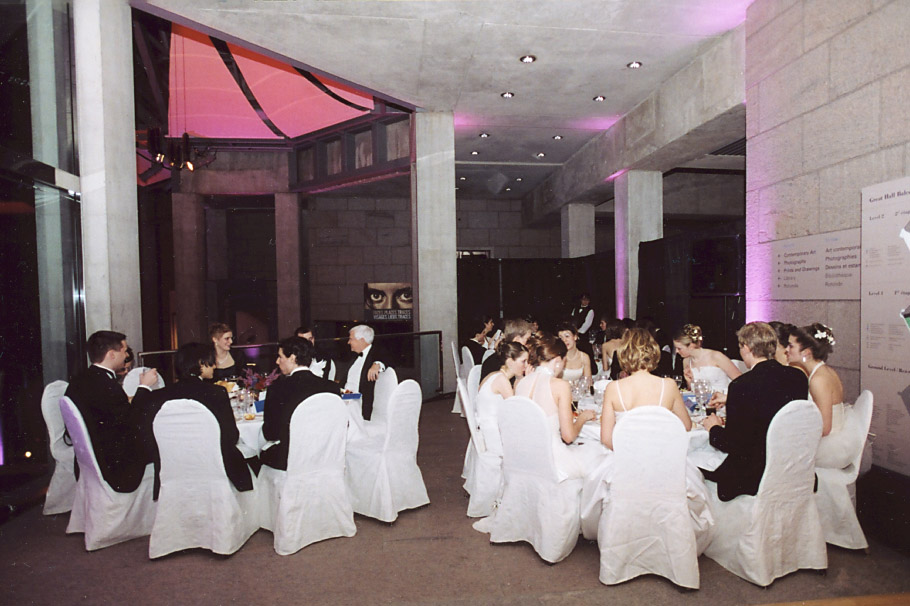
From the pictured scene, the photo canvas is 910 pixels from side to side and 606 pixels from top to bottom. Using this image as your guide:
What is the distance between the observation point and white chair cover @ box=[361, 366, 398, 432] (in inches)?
188

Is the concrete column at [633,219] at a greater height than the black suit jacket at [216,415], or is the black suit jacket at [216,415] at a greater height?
the concrete column at [633,219]

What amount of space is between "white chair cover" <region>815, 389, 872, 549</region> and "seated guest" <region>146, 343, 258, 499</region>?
350cm

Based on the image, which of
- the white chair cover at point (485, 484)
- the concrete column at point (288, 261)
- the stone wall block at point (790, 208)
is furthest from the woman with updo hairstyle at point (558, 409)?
the concrete column at point (288, 261)

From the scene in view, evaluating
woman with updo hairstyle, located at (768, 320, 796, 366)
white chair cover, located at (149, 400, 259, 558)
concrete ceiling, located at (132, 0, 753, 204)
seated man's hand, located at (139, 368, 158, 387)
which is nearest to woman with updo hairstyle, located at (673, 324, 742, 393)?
woman with updo hairstyle, located at (768, 320, 796, 366)

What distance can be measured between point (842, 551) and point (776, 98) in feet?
13.1

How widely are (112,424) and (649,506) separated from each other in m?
3.31

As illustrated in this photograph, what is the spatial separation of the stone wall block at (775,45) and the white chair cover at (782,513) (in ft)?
12.0

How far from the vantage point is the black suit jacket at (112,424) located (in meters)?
3.48

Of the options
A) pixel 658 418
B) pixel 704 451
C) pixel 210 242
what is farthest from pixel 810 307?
pixel 210 242

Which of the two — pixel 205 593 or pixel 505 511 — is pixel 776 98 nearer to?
pixel 505 511

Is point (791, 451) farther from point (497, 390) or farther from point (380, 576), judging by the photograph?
point (380, 576)

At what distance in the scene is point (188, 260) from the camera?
1185 centimetres

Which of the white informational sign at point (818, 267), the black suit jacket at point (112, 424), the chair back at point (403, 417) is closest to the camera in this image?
the black suit jacket at point (112, 424)

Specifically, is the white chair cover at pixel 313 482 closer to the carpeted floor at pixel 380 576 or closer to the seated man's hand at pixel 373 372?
the carpeted floor at pixel 380 576
